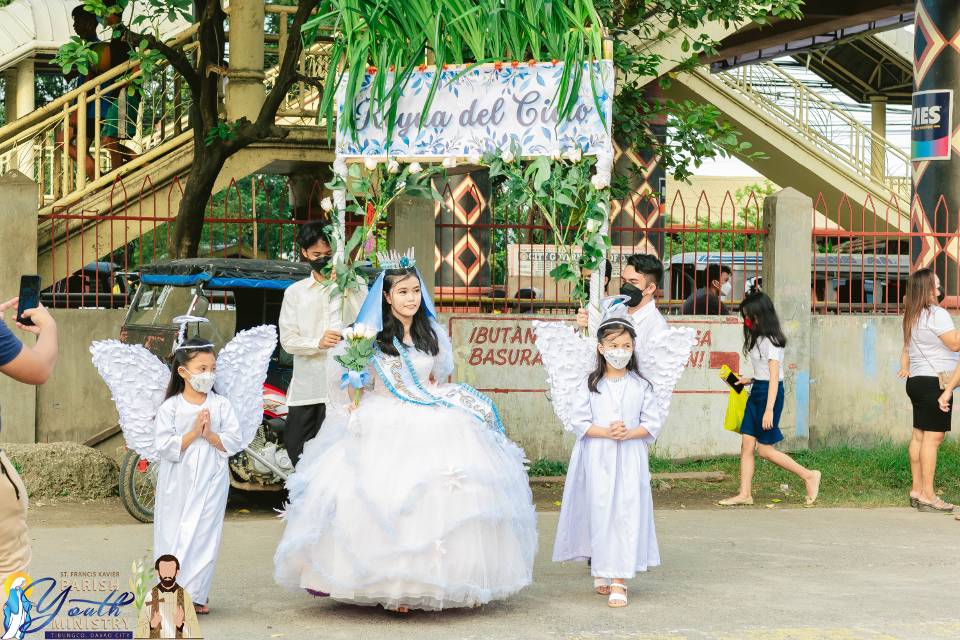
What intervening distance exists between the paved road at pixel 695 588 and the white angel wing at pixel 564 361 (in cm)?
102

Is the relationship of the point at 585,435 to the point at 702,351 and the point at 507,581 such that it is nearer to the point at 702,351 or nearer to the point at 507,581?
the point at 507,581

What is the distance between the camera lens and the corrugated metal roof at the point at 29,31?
1781 centimetres

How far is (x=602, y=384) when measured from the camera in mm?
6887

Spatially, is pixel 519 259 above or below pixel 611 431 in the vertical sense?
above

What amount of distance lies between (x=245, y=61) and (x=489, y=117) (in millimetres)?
5359

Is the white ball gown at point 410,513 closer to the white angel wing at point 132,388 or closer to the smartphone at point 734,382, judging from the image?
the white angel wing at point 132,388

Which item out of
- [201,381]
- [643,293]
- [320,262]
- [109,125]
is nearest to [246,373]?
[201,381]

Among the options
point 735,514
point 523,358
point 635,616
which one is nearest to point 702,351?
point 523,358

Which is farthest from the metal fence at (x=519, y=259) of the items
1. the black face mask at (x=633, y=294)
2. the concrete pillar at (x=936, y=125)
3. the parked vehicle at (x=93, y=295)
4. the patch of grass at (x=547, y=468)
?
the black face mask at (x=633, y=294)

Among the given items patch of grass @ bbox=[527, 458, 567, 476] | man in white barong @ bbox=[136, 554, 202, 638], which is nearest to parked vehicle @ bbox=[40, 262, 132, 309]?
patch of grass @ bbox=[527, 458, 567, 476]

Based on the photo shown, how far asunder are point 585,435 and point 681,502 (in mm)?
3618

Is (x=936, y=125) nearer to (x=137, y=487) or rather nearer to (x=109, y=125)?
(x=109, y=125)

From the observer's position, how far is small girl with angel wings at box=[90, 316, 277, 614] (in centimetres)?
616

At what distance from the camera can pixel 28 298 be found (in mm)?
4656
